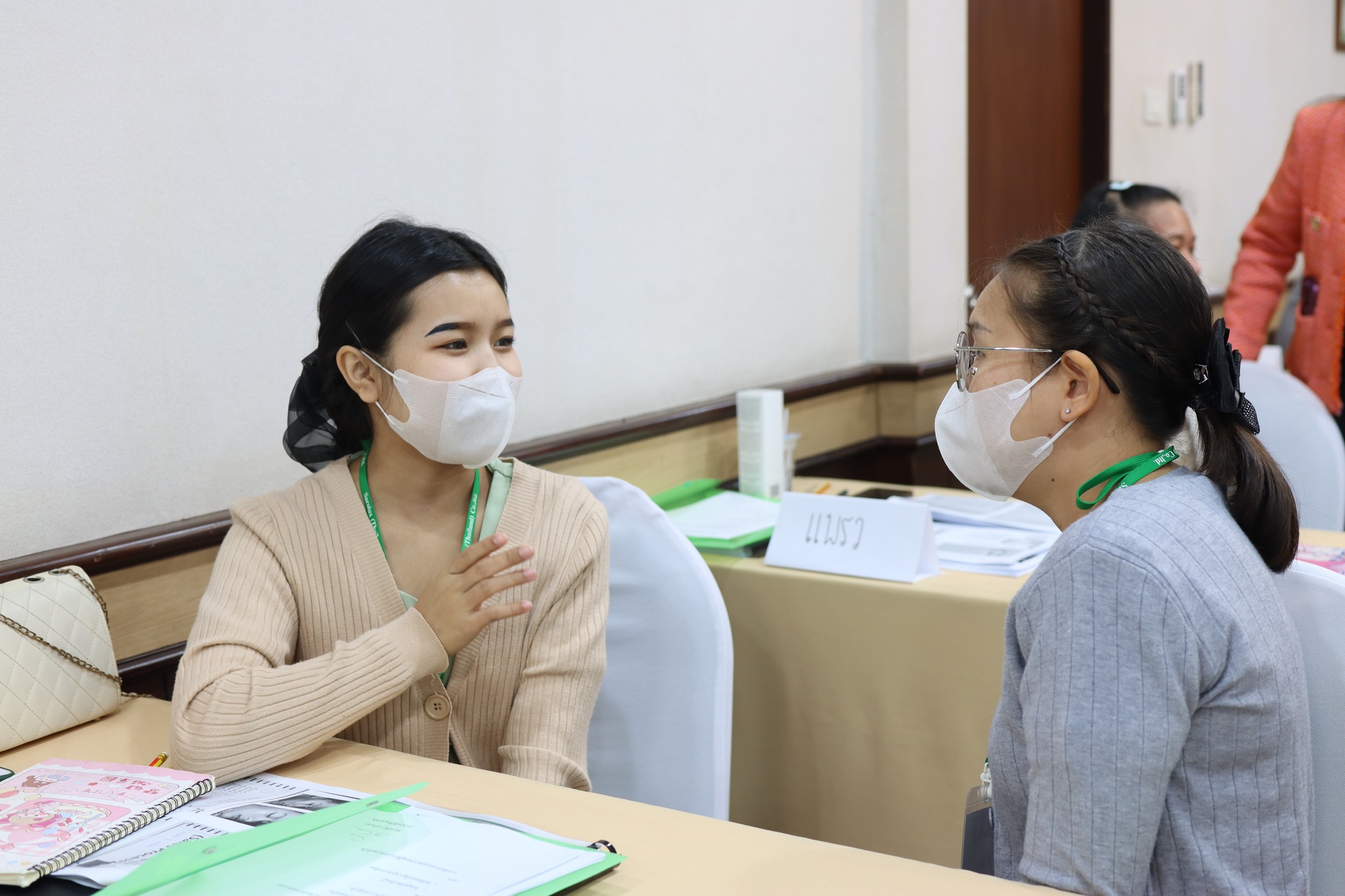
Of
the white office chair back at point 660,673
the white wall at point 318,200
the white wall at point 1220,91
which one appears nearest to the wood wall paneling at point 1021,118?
the white wall at point 1220,91

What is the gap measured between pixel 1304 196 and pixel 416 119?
Result: 211 centimetres

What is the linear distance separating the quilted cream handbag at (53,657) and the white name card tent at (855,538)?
3.44ft

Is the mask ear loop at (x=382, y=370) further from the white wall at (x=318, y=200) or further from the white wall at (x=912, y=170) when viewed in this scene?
the white wall at (x=912, y=170)

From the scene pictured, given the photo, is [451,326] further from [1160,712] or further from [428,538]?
[1160,712]

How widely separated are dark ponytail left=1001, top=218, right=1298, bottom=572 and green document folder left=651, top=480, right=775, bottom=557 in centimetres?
99

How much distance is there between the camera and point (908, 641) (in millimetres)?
1846

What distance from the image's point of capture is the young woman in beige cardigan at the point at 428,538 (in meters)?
1.31

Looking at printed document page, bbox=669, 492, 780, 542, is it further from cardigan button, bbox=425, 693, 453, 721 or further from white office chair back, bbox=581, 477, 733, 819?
cardigan button, bbox=425, 693, 453, 721

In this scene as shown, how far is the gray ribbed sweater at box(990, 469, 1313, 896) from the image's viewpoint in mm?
905

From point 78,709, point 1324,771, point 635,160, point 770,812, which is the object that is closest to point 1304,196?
point 635,160

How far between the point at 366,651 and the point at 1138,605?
0.76 meters

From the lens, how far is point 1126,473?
109 cm

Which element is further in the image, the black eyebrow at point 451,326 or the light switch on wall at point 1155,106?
the light switch on wall at point 1155,106

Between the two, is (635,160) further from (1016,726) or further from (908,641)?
(1016,726)
